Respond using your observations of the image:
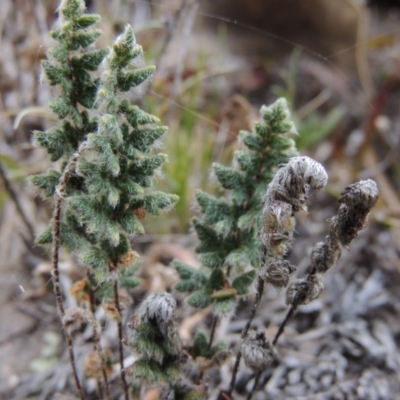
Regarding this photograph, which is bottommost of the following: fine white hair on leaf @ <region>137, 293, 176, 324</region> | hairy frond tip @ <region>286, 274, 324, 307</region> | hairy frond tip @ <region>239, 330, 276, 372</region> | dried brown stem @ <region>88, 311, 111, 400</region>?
dried brown stem @ <region>88, 311, 111, 400</region>

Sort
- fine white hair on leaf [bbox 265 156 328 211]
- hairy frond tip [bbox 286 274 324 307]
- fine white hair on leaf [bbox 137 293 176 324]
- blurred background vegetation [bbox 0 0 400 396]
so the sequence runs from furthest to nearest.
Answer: blurred background vegetation [bbox 0 0 400 396]
hairy frond tip [bbox 286 274 324 307]
fine white hair on leaf [bbox 137 293 176 324]
fine white hair on leaf [bbox 265 156 328 211]

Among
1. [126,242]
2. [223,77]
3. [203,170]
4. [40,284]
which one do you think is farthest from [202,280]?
[223,77]

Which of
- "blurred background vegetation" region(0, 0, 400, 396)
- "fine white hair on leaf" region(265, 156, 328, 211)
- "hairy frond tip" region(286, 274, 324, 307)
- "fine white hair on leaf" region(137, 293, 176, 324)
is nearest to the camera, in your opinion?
"fine white hair on leaf" region(265, 156, 328, 211)

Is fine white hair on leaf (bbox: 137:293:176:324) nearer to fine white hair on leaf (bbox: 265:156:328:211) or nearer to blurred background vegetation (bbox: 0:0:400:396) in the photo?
fine white hair on leaf (bbox: 265:156:328:211)

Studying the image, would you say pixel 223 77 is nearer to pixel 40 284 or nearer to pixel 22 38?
pixel 22 38

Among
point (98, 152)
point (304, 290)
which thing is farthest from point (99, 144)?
point (304, 290)

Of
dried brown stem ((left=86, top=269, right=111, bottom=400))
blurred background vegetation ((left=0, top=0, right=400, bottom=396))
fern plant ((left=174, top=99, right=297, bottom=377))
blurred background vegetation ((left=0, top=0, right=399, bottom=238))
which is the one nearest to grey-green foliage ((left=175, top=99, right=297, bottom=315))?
fern plant ((left=174, top=99, right=297, bottom=377))

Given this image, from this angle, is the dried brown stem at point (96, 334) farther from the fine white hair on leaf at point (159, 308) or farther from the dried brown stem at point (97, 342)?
the fine white hair on leaf at point (159, 308)

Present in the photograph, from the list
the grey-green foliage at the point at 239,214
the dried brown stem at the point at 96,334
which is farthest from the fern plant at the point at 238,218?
the dried brown stem at the point at 96,334
